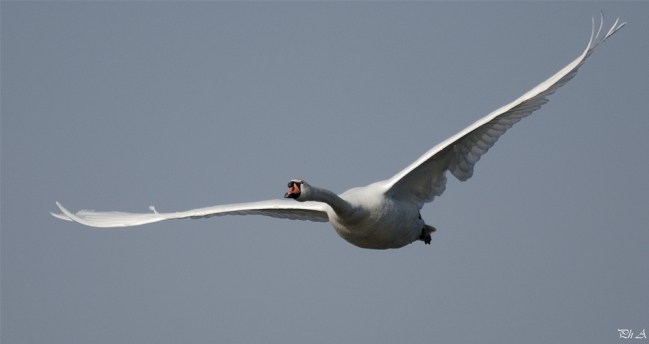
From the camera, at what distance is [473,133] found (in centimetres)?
2328

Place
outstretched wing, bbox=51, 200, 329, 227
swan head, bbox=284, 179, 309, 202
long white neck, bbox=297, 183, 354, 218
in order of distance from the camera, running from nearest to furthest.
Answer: swan head, bbox=284, 179, 309, 202, long white neck, bbox=297, 183, 354, 218, outstretched wing, bbox=51, 200, 329, 227

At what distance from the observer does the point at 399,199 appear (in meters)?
24.0

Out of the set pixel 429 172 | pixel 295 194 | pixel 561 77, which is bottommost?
pixel 295 194

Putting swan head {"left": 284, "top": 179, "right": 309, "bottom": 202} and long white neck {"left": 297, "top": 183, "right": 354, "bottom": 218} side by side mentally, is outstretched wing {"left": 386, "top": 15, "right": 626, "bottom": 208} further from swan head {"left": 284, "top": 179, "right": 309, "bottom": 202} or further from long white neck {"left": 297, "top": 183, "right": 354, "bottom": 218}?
swan head {"left": 284, "top": 179, "right": 309, "bottom": 202}

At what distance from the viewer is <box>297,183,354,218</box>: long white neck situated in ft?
63.0

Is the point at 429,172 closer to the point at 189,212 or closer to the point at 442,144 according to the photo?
the point at 442,144

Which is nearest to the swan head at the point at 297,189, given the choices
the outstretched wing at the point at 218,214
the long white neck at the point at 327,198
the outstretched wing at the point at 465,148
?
the long white neck at the point at 327,198

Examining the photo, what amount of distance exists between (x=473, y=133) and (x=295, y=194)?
630 cm

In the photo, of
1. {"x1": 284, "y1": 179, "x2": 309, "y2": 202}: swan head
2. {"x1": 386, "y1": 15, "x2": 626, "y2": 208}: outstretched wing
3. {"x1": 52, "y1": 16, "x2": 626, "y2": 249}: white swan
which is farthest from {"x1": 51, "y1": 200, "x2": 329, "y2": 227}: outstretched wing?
{"x1": 284, "y1": 179, "x2": 309, "y2": 202}: swan head

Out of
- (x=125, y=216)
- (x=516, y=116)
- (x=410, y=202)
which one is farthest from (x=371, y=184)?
(x=125, y=216)

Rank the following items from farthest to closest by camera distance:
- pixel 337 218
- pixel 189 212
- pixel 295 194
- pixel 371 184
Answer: pixel 189 212
pixel 371 184
pixel 337 218
pixel 295 194

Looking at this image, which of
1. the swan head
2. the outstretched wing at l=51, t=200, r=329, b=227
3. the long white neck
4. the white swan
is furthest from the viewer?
the outstretched wing at l=51, t=200, r=329, b=227

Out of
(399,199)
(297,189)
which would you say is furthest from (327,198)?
(399,199)

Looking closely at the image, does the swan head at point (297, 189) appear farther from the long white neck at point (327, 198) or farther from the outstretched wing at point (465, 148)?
the outstretched wing at point (465, 148)
